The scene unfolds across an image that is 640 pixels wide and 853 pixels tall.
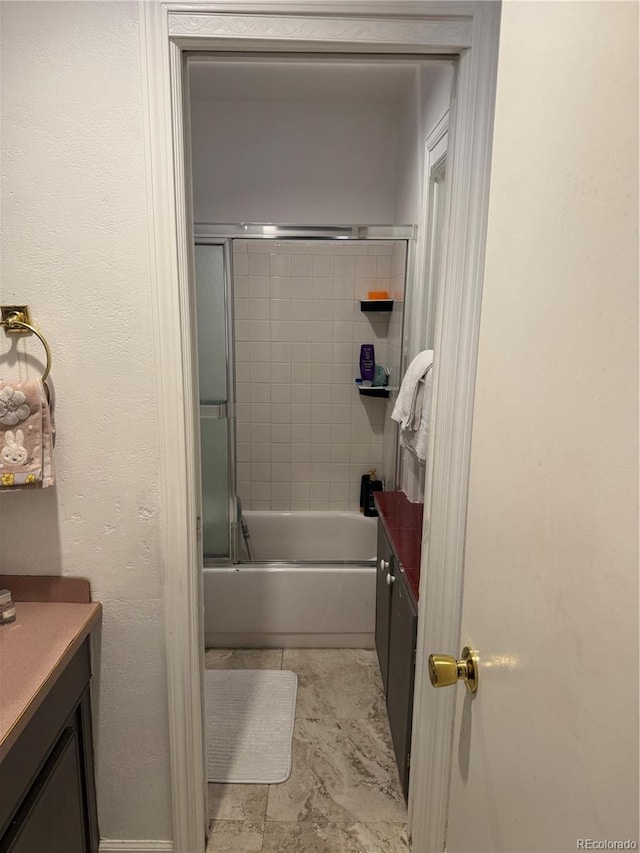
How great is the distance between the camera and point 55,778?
1198 millimetres

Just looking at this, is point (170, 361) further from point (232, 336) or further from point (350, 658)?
point (350, 658)

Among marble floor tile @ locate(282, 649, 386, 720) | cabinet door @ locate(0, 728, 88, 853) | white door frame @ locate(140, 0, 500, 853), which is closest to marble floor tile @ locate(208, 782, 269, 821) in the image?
white door frame @ locate(140, 0, 500, 853)

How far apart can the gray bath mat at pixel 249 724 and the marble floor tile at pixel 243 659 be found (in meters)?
0.04

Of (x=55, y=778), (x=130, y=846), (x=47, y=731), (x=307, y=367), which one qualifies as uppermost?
(x=307, y=367)

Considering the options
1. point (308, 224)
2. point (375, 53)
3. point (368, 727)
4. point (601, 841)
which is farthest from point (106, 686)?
point (308, 224)

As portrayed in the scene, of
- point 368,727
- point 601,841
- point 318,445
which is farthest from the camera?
point 318,445

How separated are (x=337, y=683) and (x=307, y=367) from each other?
1.77m

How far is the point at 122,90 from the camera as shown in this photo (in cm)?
119

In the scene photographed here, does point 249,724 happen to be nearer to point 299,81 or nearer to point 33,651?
point 33,651

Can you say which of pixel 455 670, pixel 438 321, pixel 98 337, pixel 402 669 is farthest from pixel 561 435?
pixel 402 669

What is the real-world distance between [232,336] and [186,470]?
1.68 m

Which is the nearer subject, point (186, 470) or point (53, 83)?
point (53, 83)

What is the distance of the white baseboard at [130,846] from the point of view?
157 cm

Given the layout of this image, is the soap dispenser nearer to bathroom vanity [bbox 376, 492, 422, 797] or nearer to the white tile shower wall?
the white tile shower wall
